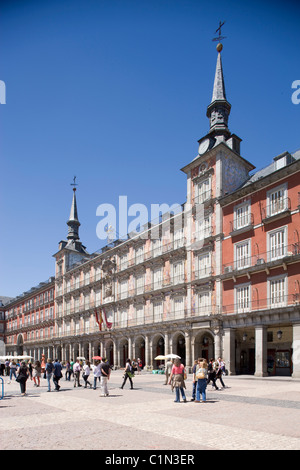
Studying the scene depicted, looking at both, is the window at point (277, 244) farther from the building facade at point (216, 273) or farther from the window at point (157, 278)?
the window at point (157, 278)

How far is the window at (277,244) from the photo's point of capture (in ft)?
89.1

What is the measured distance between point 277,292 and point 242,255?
173 inches

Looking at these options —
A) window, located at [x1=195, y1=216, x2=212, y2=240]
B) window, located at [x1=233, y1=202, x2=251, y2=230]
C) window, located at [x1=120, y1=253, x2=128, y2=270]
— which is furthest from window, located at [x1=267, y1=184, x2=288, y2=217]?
window, located at [x1=120, y1=253, x2=128, y2=270]

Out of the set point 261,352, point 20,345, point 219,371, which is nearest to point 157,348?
point 261,352

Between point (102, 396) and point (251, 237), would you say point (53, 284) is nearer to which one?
point (251, 237)

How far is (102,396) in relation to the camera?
17016 millimetres

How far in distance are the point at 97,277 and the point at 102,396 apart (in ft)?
119

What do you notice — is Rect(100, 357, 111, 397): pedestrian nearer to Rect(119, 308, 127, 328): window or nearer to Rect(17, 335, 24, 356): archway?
Rect(119, 308, 127, 328): window

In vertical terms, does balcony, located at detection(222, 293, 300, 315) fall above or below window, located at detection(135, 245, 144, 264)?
below

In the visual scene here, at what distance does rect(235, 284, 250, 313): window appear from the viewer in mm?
29364

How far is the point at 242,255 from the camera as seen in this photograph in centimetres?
3053

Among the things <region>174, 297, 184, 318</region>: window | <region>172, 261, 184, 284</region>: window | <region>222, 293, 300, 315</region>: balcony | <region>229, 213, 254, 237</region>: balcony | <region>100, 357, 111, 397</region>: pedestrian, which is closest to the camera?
<region>100, 357, 111, 397</region>: pedestrian

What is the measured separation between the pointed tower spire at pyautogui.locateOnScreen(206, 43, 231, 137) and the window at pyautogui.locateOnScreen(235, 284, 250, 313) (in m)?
14.8

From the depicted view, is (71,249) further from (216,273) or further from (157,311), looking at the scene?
(216,273)
